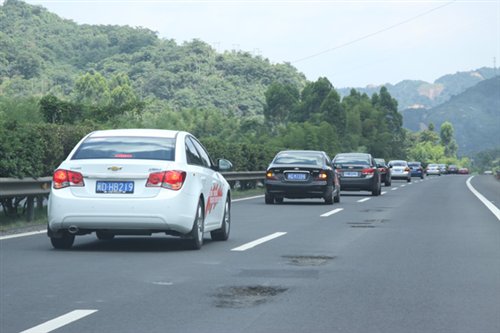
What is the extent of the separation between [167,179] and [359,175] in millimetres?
21825

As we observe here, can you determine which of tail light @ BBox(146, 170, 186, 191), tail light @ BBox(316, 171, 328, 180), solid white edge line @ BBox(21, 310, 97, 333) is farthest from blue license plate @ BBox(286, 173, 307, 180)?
solid white edge line @ BBox(21, 310, 97, 333)

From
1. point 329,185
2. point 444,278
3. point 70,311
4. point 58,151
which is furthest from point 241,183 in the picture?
point 70,311

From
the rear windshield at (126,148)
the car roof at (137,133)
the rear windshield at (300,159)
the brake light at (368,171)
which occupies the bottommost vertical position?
the brake light at (368,171)

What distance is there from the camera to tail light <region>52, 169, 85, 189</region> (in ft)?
38.4

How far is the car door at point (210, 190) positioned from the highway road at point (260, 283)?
0.42m

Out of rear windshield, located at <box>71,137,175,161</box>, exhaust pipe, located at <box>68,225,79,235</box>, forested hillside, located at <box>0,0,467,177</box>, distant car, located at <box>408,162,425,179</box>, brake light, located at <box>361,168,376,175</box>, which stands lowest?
distant car, located at <box>408,162,425,179</box>

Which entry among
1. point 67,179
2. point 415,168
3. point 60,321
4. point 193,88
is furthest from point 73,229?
point 193,88

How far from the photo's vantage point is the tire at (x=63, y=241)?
39.9 ft

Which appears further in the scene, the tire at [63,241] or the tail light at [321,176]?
the tail light at [321,176]

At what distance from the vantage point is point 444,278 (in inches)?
374

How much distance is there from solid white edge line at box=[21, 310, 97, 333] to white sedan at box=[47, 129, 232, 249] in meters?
4.44

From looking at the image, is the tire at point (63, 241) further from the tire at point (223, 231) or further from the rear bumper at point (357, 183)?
the rear bumper at point (357, 183)

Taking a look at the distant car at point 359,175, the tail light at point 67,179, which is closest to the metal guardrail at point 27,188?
the tail light at point 67,179

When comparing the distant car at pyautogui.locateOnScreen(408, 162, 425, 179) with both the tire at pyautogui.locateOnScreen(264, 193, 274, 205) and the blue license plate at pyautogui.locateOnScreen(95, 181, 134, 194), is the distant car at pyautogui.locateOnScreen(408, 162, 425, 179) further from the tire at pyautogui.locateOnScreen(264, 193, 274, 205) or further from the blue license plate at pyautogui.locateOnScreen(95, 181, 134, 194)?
the blue license plate at pyautogui.locateOnScreen(95, 181, 134, 194)
